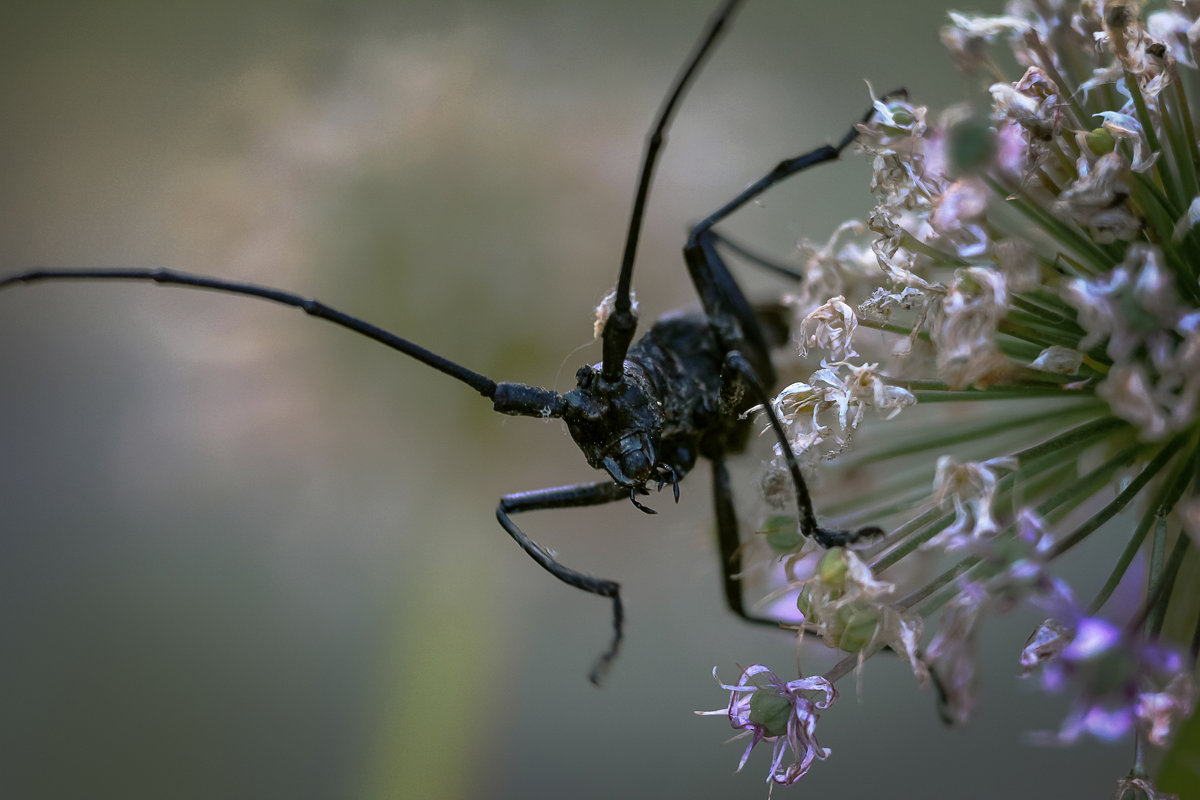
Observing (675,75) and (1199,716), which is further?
(675,75)

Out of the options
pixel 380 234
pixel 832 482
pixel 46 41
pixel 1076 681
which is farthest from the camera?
pixel 380 234

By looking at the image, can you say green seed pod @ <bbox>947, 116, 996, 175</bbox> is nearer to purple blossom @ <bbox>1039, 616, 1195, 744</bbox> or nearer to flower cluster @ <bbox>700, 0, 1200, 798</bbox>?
flower cluster @ <bbox>700, 0, 1200, 798</bbox>

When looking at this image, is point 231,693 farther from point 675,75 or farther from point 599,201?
point 675,75

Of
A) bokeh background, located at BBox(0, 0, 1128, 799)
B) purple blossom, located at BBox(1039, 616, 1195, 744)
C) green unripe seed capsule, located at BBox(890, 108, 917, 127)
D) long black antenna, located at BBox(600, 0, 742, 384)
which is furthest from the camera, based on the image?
bokeh background, located at BBox(0, 0, 1128, 799)

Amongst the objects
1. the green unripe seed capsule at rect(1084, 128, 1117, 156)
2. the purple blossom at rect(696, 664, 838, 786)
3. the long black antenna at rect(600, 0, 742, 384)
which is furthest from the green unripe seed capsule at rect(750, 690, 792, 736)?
the green unripe seed capsule at rect(1084, 128, 1117, 156)

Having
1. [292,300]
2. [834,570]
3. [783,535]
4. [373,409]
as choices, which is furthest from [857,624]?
[373,409]

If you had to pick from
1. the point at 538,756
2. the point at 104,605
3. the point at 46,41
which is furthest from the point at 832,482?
the point at 46,41

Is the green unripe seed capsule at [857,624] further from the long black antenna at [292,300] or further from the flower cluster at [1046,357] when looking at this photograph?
the long black antenna at [292,300]
